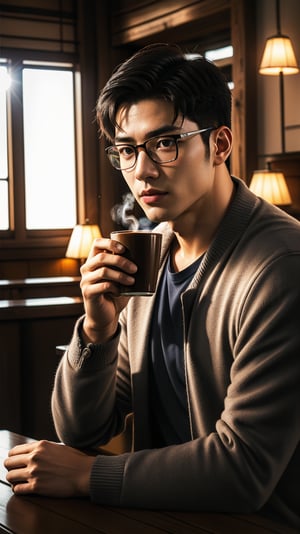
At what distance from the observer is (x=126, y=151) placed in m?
1.52

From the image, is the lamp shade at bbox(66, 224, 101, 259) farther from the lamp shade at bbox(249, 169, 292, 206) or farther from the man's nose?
the man's nose

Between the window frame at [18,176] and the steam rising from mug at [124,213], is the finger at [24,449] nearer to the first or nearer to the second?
the window frame at [18,176]

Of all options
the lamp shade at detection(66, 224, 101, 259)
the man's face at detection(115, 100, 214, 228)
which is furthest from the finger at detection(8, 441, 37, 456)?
the lamp shade at detection(66, 224, 101, 259)

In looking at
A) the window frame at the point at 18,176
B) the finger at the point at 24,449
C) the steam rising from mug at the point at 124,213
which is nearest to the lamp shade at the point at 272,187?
the steam rising from mug at the point at 124,213

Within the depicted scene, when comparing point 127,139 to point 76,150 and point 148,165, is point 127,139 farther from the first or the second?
point 76,150

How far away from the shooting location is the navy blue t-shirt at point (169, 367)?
1.56 m

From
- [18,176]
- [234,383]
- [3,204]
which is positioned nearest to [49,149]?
[18,176]

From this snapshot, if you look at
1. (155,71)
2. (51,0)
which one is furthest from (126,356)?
(51,0)

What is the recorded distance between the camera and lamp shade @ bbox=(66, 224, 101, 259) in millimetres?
7676

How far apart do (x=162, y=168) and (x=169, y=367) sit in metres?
0.37

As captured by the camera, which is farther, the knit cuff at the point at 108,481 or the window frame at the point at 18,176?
the window frame at the point at 18,176

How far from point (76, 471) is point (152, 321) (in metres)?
0.39

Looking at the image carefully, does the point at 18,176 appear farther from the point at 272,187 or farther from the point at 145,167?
the point at 145,167

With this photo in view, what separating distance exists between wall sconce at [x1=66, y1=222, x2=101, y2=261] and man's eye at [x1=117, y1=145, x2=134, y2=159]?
613 cm
